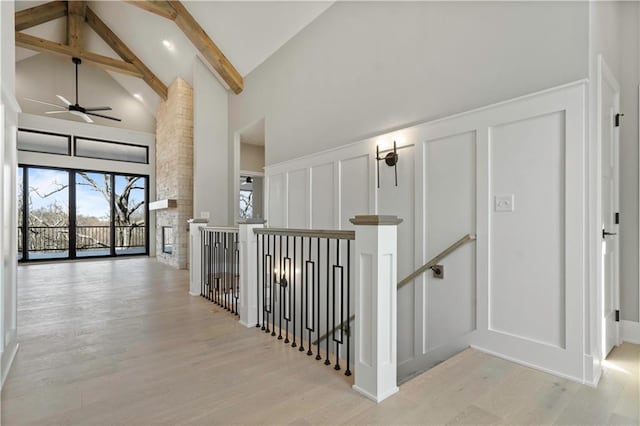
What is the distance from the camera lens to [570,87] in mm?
2143

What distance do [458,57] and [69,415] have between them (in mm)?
3747

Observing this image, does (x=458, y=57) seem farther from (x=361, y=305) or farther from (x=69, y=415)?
(x=69, y=415)

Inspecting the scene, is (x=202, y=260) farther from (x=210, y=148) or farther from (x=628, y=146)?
(x=628, y=146)

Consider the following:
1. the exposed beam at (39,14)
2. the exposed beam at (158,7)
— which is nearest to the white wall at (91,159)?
the exposed beam at (39,14)

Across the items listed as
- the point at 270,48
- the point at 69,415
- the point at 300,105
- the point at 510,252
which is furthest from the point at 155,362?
the point at 270,48

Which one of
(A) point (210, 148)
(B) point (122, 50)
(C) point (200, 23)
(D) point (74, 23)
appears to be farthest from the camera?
(B) point (122, 50)

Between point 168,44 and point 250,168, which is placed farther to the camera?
point 250,168

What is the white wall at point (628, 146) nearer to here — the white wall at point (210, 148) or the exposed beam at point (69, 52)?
the white wall at point (210, 148)

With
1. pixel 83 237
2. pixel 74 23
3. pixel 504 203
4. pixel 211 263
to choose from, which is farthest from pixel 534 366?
pixel 74 23

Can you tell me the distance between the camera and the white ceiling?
493cm

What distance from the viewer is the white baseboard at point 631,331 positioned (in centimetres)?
276

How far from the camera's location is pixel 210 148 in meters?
6.95

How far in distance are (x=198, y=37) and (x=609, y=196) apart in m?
6.41

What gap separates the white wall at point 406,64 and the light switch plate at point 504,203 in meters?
0.80
